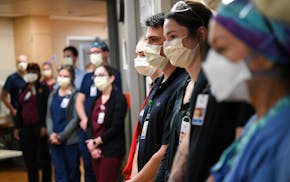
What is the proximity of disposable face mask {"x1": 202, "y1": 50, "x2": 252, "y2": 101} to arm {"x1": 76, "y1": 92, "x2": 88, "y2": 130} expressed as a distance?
3323mm

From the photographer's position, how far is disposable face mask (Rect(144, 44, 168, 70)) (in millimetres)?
2225

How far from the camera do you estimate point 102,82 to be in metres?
4.05

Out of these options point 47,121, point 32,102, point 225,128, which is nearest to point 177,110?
Answer: point 225,128

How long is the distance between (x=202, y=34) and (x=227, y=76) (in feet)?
2.11

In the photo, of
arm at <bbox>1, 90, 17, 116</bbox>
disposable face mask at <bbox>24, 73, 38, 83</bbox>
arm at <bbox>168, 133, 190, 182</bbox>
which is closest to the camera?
arm at <bbox>168, 133, 190, 182</bbox>

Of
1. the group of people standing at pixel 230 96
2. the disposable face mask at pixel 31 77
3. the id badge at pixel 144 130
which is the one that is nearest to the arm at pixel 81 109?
the disposable face mask at pixel 31 77

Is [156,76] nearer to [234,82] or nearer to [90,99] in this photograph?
[234,82]

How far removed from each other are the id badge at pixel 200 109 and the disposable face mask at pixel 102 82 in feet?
8.91

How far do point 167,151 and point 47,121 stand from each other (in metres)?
3.22

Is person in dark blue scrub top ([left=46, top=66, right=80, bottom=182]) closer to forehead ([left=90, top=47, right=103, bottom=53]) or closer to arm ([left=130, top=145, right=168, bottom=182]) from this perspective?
forehead ([left=90, top=47, right=103, bottom=53])

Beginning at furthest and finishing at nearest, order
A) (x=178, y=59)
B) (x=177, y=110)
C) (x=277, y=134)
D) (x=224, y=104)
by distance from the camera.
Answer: (x=177, y=110) < (x=178, y=59) < (x=224, y=104) < (x=277, y=134)

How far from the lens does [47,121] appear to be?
190 inches

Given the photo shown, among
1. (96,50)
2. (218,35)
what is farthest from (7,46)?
(218,35)

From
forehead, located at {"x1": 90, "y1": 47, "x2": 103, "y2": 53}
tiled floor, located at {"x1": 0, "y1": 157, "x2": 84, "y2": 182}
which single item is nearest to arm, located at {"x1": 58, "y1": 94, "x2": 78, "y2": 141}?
forehead, located at {"x1": 90, "y1": 47, "x2": 103, "y2": 53}
